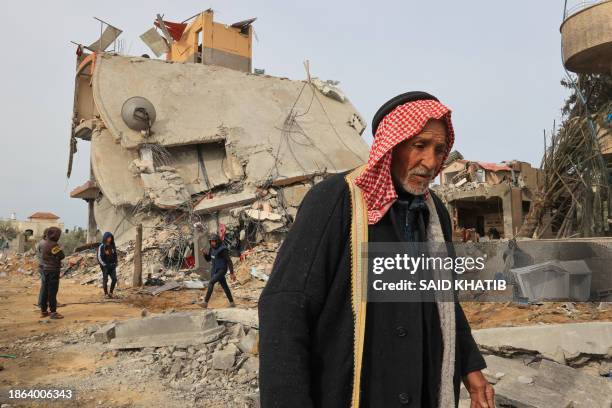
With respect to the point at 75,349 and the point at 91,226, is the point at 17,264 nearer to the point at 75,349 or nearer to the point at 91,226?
the point at 91,226

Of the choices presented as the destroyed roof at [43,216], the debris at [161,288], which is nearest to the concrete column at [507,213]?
the debris at [161,288]

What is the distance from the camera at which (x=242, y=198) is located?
16.4 metres

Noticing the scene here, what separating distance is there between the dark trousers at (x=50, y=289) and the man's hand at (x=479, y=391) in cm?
799

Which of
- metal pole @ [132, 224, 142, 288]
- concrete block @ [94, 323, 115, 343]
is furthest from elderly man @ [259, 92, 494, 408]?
metal pole @ [132, 224, 142, 288]

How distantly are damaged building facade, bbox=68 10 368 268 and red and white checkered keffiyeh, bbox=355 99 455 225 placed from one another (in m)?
13.9

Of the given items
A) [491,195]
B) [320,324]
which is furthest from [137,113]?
[320,324]

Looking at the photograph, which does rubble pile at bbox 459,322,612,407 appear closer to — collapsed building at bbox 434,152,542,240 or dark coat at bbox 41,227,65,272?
dark coat at bbox 41,227,65,272

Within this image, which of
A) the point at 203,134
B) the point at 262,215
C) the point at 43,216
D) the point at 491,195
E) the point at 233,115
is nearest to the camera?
the point at 262,215

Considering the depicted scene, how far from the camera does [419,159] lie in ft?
4.81

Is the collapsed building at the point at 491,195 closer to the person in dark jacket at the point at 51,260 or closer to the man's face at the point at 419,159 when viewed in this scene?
the person in dark jacket at the point at 51,260

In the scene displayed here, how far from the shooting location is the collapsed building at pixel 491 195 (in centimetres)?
1744

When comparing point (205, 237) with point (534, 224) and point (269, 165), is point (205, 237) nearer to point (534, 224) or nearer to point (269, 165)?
point (269, 165)

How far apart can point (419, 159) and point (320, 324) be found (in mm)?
630

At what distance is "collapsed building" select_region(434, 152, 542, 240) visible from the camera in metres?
17.4
